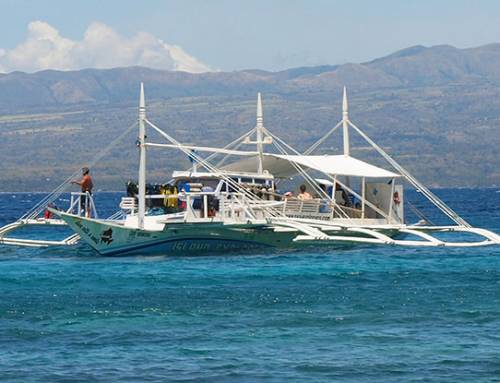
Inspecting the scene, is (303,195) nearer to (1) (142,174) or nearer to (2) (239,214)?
(2) (239,214)

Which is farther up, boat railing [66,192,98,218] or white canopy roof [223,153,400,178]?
white canopy roof [223,153,400,178]

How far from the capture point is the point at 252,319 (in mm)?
33031

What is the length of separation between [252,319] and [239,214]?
20.9m

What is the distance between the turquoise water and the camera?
26.7 m

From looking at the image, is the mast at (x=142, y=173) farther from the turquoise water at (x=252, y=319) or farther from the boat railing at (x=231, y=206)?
the turquoise water at (x=252, y=319)


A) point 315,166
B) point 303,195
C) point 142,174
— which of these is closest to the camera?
point 142,174

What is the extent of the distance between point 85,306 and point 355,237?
19440 millimetres

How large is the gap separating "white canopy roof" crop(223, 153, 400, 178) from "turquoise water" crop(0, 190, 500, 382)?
7811mm

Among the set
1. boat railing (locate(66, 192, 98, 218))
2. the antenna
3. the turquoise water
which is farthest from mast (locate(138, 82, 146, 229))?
boat railing (locate(66, 192, 98, 218))

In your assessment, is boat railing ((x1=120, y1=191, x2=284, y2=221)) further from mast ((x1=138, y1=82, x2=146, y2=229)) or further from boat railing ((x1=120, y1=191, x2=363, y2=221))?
mast ((x1=138, y1=82, x2=146, y2=229))

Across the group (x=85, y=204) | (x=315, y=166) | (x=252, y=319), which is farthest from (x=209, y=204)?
(x=252, y=319)

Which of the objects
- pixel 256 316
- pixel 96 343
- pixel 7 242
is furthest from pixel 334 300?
pixel 7 242

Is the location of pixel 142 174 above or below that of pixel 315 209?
above

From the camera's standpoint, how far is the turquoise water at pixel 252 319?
87.6ft
